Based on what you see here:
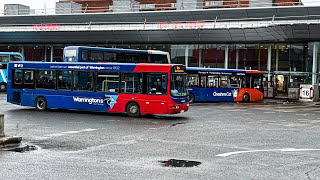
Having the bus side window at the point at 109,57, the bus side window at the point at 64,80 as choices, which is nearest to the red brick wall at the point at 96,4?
the bus side window at the point at 109,57

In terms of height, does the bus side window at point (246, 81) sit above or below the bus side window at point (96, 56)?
below

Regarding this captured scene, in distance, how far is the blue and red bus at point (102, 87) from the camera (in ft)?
70.5

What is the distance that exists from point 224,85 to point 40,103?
16.8 metres

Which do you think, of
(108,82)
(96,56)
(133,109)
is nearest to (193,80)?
(96,56)

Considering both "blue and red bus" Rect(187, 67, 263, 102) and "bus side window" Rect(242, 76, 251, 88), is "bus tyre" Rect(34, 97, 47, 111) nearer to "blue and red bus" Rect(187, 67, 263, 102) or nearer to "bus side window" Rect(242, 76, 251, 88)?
"blue and red bus" Rect(187, 67, 263, 102)

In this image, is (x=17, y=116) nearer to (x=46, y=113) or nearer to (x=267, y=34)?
(x=46, y=113)

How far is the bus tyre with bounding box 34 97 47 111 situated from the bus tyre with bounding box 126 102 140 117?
5.09 meters

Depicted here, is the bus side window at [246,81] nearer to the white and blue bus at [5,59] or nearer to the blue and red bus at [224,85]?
the blue and red bus at [224,85]

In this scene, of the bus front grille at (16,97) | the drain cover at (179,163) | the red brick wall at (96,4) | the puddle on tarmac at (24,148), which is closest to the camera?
the drain cover at (179,163)

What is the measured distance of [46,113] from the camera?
23.0 metres

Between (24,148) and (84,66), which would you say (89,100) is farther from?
(24,148)

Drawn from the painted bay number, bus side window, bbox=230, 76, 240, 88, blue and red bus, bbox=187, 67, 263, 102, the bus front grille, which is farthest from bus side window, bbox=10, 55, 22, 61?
the painted bay number

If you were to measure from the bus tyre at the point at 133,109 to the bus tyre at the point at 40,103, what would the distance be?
5.09m

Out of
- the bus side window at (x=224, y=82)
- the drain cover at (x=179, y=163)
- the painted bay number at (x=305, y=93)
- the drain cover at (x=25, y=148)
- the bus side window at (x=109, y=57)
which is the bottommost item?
the drain cover at (x=179, y=163)
